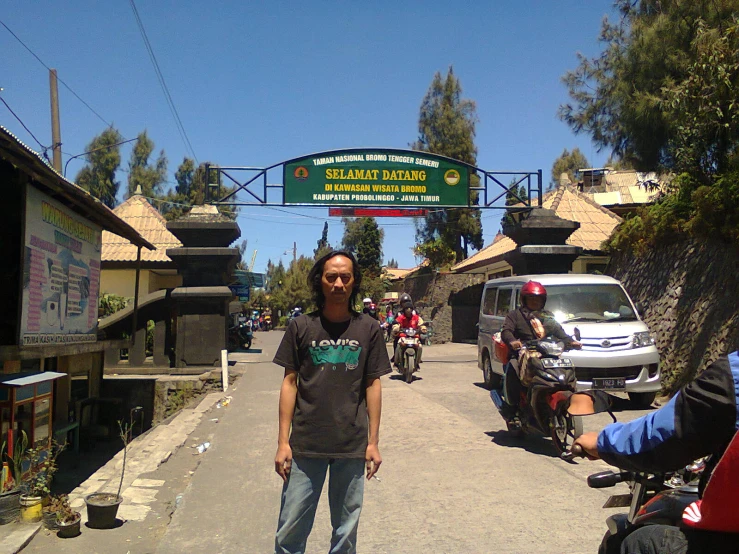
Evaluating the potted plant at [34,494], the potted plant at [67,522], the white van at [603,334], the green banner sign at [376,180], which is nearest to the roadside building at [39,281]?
the potted plant at [34,494]

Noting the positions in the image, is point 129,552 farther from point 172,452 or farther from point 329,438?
point 172,452

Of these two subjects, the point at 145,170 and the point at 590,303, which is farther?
the point at 145,170

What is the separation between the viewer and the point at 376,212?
56.2 feet

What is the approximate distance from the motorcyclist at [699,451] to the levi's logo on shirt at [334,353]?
5.15ft

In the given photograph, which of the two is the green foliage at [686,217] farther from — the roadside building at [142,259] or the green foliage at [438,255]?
the green foliage at [438,255]

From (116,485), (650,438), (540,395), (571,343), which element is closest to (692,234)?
(571,343)

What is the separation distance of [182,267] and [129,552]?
11.4 meters

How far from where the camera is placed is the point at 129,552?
488cm

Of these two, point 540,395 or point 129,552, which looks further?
point 540,395

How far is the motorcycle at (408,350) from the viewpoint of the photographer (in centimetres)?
1358

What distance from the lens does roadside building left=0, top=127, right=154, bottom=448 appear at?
6832mm

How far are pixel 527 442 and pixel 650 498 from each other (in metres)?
5.42

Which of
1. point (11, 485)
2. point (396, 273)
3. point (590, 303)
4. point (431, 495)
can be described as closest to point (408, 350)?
point (590, 303)

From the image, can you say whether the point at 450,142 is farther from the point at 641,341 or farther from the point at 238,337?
the point at 641,341
